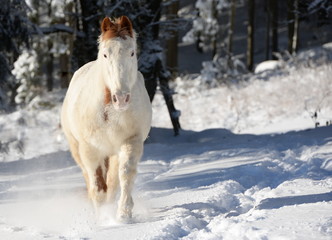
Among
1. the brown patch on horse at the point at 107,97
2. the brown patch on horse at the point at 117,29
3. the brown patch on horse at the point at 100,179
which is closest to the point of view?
the brown patch on horse at the point at 117,29

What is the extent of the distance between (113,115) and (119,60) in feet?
2.30

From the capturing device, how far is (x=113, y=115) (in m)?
5.50

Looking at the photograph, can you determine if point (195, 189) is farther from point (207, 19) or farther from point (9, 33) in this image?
point (207, 19)

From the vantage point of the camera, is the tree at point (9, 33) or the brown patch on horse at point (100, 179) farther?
the tree at point (9, 33)

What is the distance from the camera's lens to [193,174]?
810 cm

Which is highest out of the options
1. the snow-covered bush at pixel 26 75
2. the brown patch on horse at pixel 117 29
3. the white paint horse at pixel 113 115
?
the brown patch on horse at pixel 117 29

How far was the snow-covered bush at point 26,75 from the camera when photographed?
2712cm

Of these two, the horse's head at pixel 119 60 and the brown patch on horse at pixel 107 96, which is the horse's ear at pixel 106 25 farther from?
the brown patch on horse at pixel 107 96

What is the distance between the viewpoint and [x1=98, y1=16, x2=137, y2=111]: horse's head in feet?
16.4

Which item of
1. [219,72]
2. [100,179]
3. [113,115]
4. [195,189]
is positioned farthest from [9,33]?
[219,72]

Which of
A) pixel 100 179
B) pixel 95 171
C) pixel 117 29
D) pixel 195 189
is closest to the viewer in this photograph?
pixel 117 29

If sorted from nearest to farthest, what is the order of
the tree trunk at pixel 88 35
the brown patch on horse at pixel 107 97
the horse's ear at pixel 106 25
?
the horse's ear at pixel 106 25
the brown patch on horse at pixel 107 97
the tree trunk at pixel 88 35

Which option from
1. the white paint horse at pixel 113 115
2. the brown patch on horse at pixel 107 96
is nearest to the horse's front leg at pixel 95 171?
the white paint horse at pixel 113 115

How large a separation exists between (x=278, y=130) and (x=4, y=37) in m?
7.71
